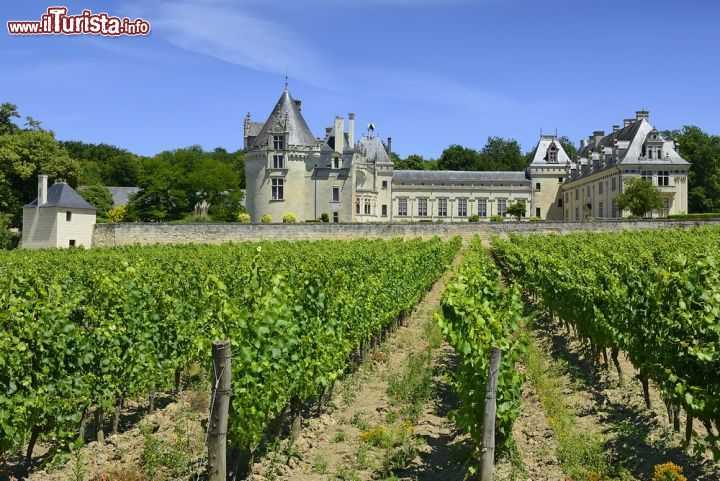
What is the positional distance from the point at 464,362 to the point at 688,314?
224 centimetres

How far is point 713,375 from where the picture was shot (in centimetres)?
589

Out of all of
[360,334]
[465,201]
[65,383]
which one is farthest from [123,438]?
[465,201]

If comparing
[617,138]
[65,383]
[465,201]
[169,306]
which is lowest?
[65,383]

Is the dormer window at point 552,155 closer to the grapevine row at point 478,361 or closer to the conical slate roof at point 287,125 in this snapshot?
the conical slate roof at point 287,125

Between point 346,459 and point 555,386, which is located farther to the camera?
point 555,386

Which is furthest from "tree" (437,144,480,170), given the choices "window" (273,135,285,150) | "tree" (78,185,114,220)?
"tree" (78,185,114,220)

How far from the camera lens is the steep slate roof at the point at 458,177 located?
65.1m

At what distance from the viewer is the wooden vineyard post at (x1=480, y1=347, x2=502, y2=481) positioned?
5961 mm

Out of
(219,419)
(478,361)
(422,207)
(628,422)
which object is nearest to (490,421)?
(478,361)

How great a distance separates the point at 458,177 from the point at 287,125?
73.3 feet

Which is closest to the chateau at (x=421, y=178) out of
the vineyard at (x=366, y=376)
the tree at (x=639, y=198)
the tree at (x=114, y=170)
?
the tree at (x=639, y=198)

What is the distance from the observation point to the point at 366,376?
34.6 feet

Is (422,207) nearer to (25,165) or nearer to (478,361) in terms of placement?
(25,165)

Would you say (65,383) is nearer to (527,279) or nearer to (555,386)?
(555,386)
